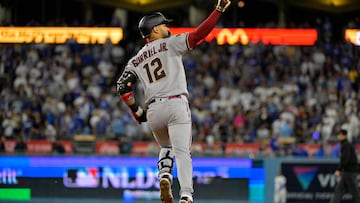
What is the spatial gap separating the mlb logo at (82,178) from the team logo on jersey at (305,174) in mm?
4907

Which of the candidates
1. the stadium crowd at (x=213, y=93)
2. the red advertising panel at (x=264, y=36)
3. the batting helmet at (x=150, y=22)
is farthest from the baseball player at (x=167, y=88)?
the red advertising panel at (x=264, y=36)

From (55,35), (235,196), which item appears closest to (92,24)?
(55,35)

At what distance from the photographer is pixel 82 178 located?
62.6 ft

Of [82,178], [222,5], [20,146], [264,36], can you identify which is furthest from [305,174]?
[222,5]

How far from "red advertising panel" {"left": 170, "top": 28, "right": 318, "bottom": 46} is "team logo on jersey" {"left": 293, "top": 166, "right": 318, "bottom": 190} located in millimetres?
9405

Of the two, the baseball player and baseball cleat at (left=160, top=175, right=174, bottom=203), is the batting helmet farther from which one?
baseball cleat at (left=160, top=175, right=174, bottom=203)

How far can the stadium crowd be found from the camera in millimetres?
21391

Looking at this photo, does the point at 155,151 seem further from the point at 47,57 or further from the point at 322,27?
the point at 322,27

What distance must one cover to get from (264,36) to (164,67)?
20790 mm

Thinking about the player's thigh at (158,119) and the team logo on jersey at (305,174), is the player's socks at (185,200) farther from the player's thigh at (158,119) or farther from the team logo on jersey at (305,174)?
the team logo on jersey at (305,174)

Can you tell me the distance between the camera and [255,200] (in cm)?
1883

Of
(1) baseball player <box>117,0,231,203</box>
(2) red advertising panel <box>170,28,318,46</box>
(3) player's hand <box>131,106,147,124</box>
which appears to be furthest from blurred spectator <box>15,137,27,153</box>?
(1) baseball player <box>117,0,231,203</box>

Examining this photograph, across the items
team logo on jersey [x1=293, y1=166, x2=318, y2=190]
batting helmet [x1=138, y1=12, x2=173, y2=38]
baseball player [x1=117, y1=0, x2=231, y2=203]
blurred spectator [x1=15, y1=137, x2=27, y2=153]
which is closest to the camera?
baseball player [x1=117, y1=0, x2=231, y2=203]

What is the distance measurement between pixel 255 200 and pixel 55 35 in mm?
12334
